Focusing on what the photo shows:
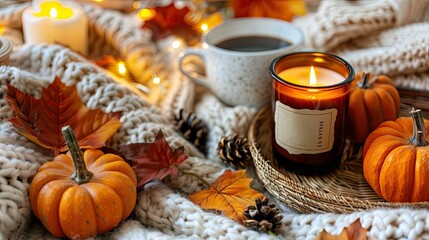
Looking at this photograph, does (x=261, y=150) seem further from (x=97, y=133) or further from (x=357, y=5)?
(x=357, y=5)

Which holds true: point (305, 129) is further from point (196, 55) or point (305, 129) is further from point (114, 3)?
point (114, 3)

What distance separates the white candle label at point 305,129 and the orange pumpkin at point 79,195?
199mm

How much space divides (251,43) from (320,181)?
0.86 feet

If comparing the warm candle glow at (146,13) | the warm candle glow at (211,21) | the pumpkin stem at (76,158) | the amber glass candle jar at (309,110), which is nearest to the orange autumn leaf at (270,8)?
the warm candle glow at (211,21)

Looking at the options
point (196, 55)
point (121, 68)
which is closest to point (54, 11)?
point (121, 68)

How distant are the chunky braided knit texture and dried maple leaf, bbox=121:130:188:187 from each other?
33cm

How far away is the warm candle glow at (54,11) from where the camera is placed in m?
0.87

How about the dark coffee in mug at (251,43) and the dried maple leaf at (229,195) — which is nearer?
the dried maple leaf at (229,195)

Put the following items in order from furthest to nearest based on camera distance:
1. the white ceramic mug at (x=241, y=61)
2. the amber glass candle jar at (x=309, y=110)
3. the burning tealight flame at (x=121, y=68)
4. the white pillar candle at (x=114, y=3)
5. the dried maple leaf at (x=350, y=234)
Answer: the white pillar candle at (x=114, y=3), the burning tealight flame at (x=121, y=68), the white ceramic mug at (x=241, y=61), the amber glass candle jar at (x=309, y=110), the dried maple leaf at (x=350, y=234)

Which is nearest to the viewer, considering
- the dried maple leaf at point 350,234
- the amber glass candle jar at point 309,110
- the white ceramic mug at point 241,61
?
the dried maple leaf at point 350,234

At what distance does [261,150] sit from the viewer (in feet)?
2.40

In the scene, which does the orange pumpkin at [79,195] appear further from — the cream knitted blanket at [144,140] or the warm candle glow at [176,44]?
the warm candle glow at [176,44]

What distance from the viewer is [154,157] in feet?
2.15

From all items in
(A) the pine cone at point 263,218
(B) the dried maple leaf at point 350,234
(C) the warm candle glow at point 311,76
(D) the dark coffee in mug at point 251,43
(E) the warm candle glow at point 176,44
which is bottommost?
(A) the pine cone at point 263,218
